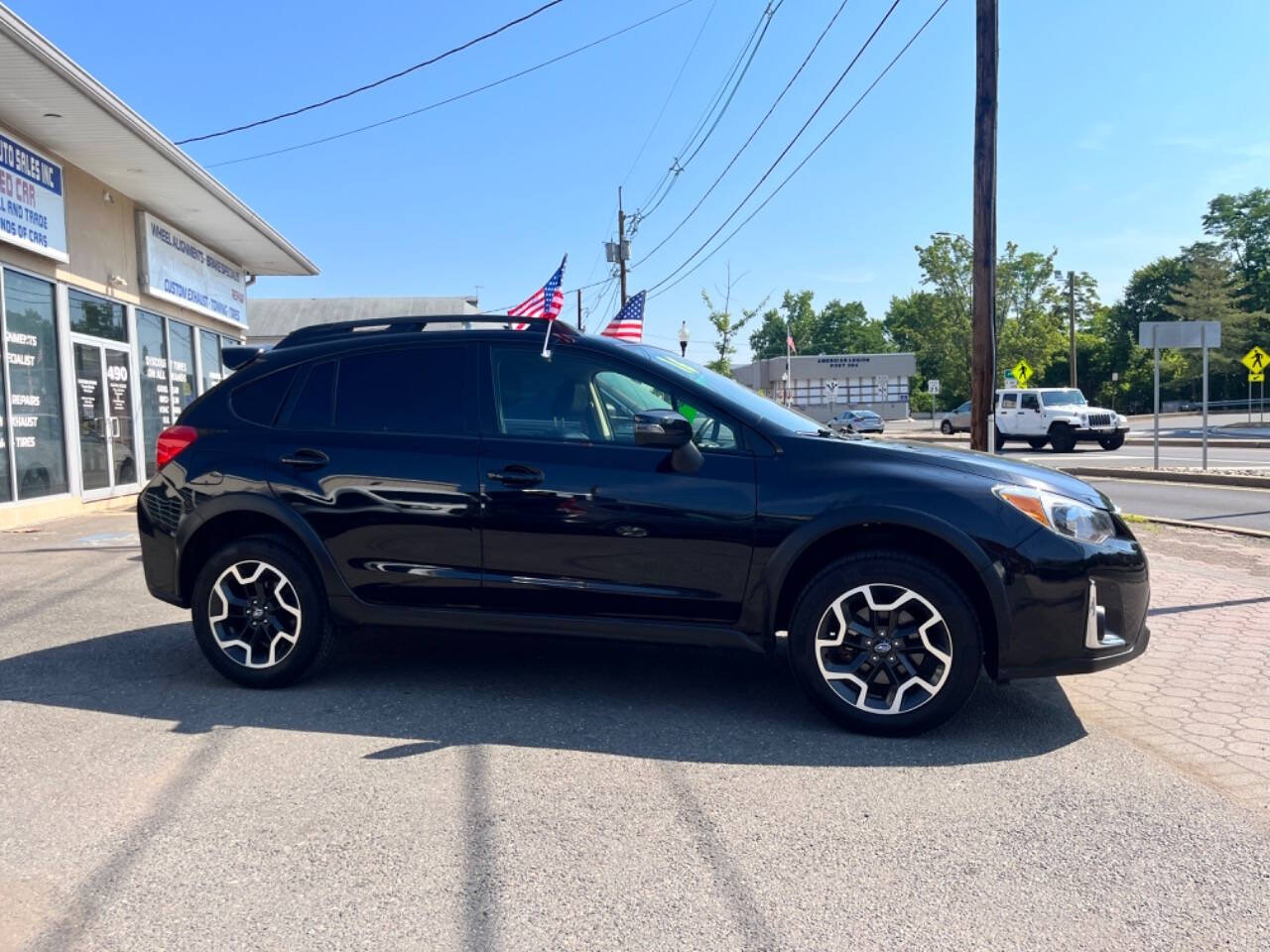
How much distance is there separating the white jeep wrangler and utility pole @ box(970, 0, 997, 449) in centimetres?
1792

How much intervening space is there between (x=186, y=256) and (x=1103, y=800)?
17861 millimetres

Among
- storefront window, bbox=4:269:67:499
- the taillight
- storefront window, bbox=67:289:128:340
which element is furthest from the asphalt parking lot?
storefront window, bbox=67:289:128:340

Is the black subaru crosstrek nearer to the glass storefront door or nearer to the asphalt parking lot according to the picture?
the asphalt parking lot

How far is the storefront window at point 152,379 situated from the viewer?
51.1ft

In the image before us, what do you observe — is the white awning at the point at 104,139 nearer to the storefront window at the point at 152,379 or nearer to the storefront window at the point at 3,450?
the storefront window at the point at 152,379

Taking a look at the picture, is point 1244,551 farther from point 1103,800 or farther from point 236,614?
point 236,614

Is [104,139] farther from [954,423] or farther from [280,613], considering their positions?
[954,423]

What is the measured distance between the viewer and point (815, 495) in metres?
4.16

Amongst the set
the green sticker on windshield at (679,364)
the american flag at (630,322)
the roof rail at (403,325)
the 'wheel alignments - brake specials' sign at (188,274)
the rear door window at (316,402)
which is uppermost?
the 'wheel alignments - brake specials' sign at (188,274)

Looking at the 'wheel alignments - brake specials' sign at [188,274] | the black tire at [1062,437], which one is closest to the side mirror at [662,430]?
the 'wheel alignments - brake specials' sign at [188,274]

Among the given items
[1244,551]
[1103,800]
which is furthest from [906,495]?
[1244,551]

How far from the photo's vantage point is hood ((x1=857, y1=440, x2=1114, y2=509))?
4.19 m

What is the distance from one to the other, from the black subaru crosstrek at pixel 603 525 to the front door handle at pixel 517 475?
0.03 ft

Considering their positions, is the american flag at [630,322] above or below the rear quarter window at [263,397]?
above
